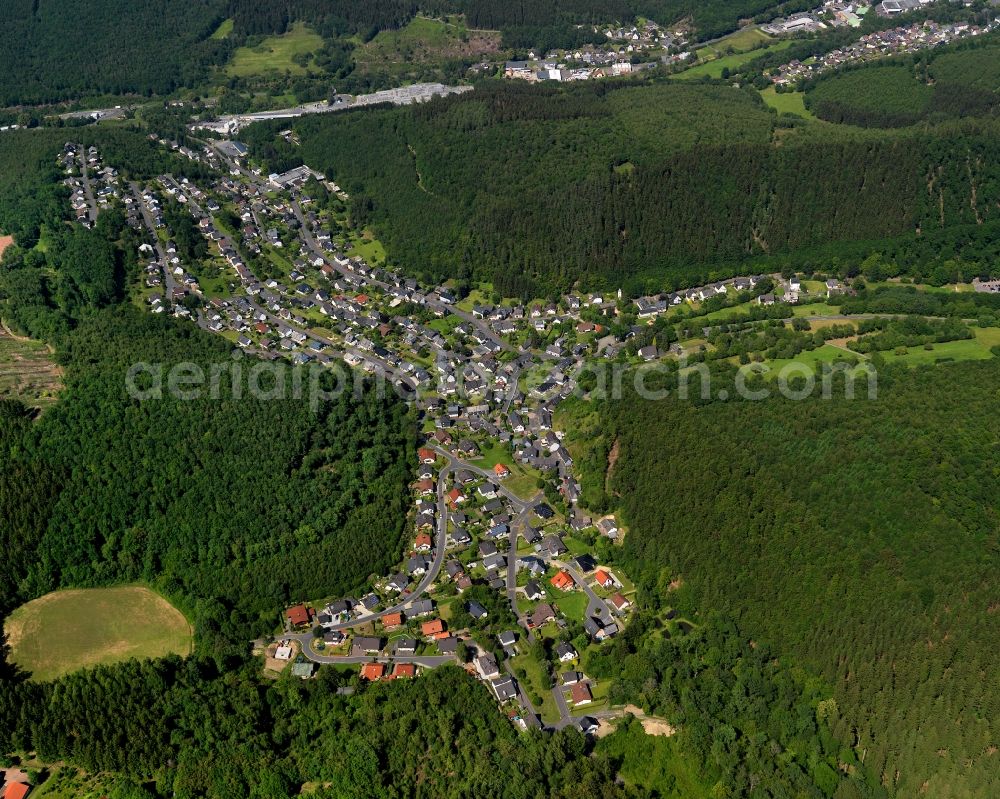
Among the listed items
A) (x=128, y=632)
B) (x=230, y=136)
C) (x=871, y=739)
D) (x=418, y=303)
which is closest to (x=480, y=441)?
(x=418, y=303)

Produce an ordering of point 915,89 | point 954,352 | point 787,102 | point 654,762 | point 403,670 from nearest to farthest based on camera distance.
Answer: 1. point 654,762
2. point 403,670
3. point 954,352
4. point 915,89
5. point 787,102

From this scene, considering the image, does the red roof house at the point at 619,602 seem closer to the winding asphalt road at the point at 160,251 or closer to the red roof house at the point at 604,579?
the red roof house at the point at 604,579

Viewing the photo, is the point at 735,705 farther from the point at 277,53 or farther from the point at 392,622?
the point at 277,53

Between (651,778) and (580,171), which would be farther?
(580,171)

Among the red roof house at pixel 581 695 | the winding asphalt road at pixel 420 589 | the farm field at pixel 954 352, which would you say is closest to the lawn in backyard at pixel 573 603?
the red roof house at pixel 581 695

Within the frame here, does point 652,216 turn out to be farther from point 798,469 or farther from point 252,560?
point 252,560

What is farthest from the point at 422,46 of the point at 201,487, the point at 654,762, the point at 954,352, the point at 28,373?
the point at 654,762
